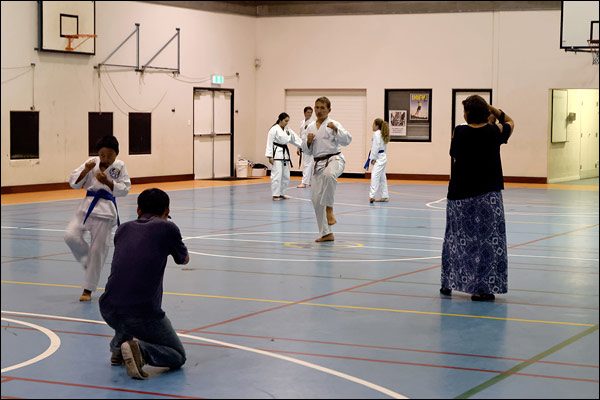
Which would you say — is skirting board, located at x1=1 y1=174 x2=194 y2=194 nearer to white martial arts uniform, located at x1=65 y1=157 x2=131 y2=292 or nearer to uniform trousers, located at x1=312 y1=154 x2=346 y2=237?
uniform trousers, located at x1=312 y1=154 x2=346 y2=237

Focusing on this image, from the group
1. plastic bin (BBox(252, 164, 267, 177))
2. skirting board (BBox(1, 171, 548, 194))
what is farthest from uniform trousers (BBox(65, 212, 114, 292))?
plastic bin (BBox(252, 164, 267, 177))

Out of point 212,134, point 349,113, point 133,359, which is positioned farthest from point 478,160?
point 349,113

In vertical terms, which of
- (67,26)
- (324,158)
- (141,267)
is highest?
(67,26)

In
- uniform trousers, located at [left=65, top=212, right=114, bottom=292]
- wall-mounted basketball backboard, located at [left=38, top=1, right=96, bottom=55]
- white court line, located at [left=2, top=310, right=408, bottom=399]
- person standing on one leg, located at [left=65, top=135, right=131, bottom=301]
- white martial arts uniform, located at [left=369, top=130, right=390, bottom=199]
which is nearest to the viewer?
white court line, located at [left=2, top=310, right=408, bottom=399]

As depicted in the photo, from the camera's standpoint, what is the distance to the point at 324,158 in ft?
48.6

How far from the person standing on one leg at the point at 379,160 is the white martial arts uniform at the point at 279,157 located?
178 centimetres

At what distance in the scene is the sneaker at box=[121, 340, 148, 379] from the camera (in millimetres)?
6594

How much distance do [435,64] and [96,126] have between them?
431 inches

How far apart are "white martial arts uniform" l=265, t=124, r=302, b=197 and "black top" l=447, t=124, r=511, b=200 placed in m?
13.5

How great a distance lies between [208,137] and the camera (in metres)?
31.9

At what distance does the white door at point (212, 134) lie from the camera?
103ft

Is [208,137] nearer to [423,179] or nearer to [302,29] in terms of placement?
[302,29]

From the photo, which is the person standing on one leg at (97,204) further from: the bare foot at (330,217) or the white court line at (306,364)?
the bare foot at (330,217)

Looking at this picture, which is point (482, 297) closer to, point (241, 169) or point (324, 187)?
point (324, 187)
